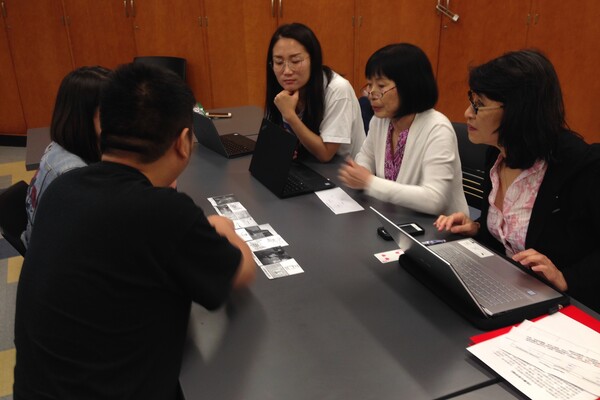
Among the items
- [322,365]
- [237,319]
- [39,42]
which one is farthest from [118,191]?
[39,42]

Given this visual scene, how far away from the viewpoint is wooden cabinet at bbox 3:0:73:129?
15.5ft

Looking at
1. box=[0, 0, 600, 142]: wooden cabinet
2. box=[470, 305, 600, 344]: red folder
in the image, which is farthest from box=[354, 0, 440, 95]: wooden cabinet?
box=[470, 305, 600, 344]: red folder

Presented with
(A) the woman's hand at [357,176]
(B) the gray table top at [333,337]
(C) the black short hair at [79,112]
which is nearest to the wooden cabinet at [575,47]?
(A) the woman's hand at [357,176]

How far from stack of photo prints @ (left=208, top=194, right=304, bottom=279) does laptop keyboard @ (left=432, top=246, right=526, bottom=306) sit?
0.43 metres

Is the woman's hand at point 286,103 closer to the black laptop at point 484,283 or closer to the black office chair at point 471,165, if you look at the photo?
the black office chair at point 471,165

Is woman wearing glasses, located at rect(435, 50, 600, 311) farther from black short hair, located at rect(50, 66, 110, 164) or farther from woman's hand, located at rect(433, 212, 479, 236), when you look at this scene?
black short hair, located at rect(50, 66, 110, 164)

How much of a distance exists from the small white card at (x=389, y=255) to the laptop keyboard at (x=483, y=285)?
0.14 m

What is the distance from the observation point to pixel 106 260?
0.91 m

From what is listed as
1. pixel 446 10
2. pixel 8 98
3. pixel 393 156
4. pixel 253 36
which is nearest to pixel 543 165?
pixel 393 156

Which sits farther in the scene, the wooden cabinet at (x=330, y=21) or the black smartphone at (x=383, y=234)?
the wooden cabinet at (x=330, y=21)

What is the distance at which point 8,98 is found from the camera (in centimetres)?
495

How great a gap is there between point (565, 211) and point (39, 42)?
5054 mm

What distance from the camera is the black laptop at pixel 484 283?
1.07 metres

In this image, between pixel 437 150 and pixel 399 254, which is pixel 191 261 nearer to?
pixel 399 254
